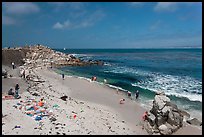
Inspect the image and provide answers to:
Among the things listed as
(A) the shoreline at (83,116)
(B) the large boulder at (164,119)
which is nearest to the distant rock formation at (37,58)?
(A) the shoreline at (83,116)

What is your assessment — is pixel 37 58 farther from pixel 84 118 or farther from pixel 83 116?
pixel 84 118

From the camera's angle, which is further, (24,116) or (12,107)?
(12,107)

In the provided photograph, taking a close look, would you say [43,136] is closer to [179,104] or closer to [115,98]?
[115,98]

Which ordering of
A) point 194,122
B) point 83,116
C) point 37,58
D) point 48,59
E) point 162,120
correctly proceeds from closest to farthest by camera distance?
point 162,120, point 83,116, point 194,122, point 37,58, point 48,59

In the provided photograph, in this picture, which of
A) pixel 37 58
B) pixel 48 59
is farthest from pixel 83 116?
pixel 48 59

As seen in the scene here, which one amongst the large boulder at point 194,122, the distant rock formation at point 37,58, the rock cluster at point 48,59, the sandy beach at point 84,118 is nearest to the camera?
the sandy beach at point 84,118

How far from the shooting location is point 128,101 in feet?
83.3

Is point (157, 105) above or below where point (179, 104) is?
above

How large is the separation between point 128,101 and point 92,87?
25.2ft

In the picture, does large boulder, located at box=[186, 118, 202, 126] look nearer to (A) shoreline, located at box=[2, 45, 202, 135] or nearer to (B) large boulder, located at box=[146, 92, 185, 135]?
(A) shoreline, located at box=[2, 45, 202, 135]

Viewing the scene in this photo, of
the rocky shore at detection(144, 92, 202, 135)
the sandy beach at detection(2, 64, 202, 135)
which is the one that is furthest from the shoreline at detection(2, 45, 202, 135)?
the rocky shore at detection(144, 92, 202, 135)

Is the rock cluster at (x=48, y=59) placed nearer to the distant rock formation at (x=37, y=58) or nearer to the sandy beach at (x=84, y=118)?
the distant rock formation at (x=37, y=58)

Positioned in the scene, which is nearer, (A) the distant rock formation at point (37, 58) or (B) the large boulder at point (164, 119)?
(B) the large boulder at point (164, 119)

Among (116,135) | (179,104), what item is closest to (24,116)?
(116,135)
